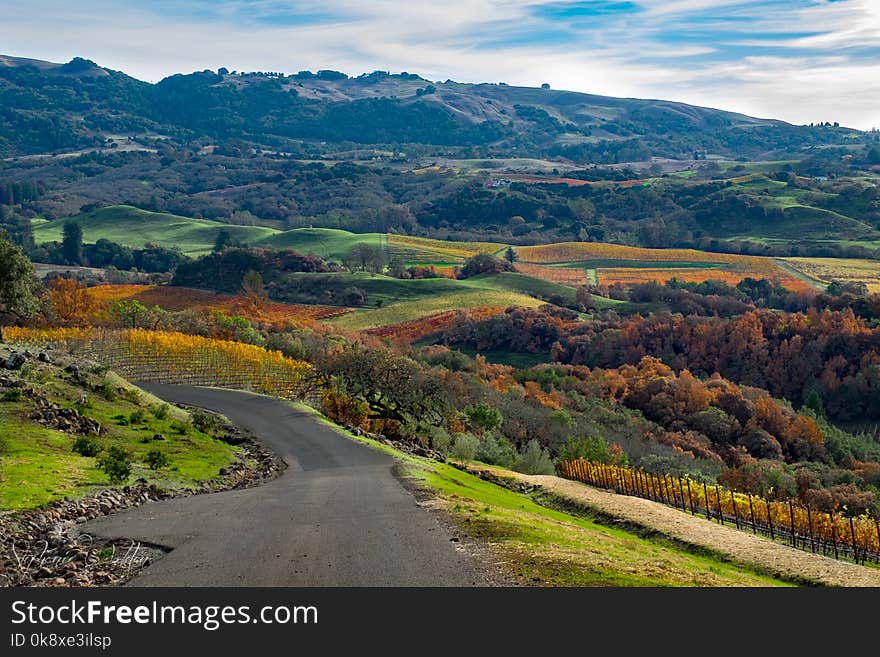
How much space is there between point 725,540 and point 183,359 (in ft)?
152

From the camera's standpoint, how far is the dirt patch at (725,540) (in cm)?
2172

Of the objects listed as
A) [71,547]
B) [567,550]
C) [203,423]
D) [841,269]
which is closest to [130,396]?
[203,423]

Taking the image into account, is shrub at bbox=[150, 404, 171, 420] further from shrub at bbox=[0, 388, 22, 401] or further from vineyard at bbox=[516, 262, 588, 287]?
vineyard at bbox=[516, 262, 588, 287]

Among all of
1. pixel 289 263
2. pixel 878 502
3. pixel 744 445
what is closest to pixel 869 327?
pixel 744 445

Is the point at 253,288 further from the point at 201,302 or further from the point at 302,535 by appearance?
the point at 302,535

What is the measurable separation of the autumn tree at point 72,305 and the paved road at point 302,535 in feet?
199

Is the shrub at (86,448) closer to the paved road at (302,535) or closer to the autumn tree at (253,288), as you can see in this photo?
the paved road at (302,535)

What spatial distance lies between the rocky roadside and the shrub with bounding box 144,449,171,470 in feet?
6.83

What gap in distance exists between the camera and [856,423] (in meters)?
97.8

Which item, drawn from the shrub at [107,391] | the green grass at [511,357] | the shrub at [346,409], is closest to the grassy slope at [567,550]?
the shrub at [107,391]

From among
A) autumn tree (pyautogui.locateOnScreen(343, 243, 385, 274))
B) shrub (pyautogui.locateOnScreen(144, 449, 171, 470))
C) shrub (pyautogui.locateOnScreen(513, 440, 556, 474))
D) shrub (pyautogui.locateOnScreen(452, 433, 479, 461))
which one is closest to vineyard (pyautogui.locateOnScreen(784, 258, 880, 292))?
autumn tree (pyautogui.locateOnScreen(343, 243, 385, 274))

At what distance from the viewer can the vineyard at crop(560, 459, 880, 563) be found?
31.4 metres

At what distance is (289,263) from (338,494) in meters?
141

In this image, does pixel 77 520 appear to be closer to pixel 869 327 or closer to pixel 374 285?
pixel 869 327
